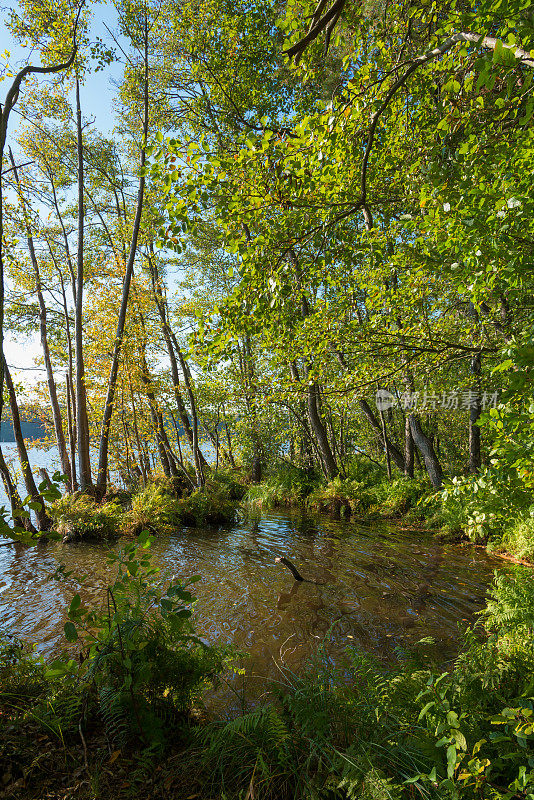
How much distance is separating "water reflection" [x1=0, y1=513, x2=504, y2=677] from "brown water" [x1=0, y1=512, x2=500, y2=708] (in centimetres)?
2

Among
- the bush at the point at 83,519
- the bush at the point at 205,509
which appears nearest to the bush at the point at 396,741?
the bush at the point at 83,519

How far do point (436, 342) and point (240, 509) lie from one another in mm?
9694

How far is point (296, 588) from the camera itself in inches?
252

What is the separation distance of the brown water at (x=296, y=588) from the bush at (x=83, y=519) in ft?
1.48

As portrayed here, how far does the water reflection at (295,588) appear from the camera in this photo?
15.8 ft

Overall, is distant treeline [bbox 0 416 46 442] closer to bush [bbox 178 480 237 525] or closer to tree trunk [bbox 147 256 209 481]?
tree trunk [bbox 147 256 209 481]

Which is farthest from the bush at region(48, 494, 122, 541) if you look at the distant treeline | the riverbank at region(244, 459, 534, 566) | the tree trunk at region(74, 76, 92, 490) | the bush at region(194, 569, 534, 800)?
the bush at region(194, 569, 534, 800)

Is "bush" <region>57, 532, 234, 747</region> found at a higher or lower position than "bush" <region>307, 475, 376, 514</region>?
higher

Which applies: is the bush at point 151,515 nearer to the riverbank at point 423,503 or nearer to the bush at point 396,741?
the riverbank at point 423,503

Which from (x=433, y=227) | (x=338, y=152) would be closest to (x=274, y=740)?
(x=338, y=152)

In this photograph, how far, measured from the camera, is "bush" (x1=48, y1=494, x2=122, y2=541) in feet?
31.4

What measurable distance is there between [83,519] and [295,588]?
629 centimetres

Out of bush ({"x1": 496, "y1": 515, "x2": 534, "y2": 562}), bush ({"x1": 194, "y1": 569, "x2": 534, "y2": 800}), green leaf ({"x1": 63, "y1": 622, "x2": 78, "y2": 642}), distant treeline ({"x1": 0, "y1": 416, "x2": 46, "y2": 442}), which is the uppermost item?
distant treeline ({"x1": 0, "y1": 416, "x2": 46, "y2": 442})

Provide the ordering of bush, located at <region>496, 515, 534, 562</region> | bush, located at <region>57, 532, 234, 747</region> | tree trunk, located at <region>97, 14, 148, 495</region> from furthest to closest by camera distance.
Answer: tree trunk, located at <region>97, 14, 148, 495</region>, bush, located at <region>496, 515, 534, 562</region>, bush, located at <region>57, 532, 234, 747</region>
